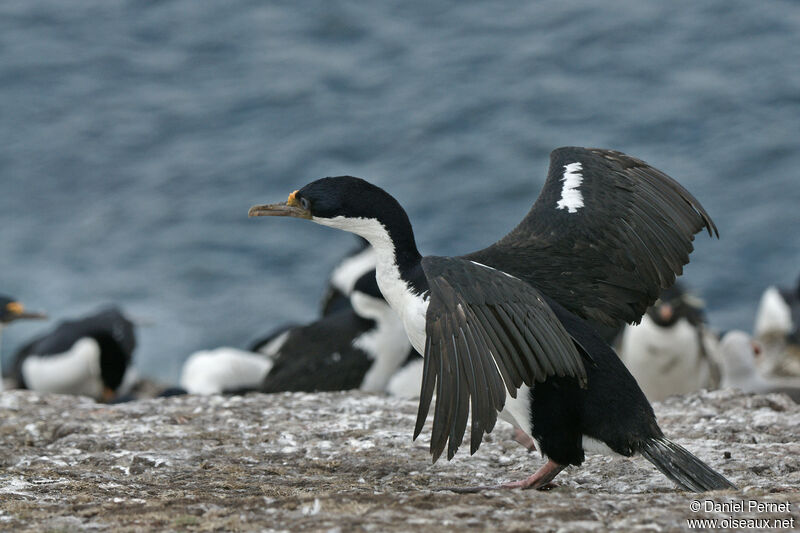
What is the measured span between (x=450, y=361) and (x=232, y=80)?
16.1 m

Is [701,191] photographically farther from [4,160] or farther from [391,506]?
[391,506]

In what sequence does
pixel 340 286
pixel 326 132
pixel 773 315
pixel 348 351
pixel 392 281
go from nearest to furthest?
pixel 392 281 → pixel 348 351 → pixel 340 286 → pixel 773 315 → pixel 326 132

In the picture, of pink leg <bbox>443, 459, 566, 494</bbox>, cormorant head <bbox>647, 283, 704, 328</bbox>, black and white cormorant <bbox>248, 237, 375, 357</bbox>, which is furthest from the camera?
black and white cormorant <bbox>248, 237, 375, 357</bbox>

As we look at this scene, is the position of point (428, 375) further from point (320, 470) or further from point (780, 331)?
point (780, 331)

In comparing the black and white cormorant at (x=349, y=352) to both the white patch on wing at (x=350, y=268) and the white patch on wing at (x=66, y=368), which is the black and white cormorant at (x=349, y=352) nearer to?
the white patch on wing at (x=350, y=268)

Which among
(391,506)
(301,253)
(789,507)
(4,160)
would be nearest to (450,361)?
(391,506)

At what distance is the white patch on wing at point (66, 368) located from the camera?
470 inches

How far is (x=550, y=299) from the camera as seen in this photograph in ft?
15.5

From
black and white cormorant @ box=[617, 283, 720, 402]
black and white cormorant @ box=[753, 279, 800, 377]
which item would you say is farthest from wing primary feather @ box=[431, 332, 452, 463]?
black and white cormorant @ box=[753, 279, 800, 377]

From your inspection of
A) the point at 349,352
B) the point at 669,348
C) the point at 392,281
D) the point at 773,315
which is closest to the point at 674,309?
the point at 669,348

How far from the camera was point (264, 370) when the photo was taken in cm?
1129

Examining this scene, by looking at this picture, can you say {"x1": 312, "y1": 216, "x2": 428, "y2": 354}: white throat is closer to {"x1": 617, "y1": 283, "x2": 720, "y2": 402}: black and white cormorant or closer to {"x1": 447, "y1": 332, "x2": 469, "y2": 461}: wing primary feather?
{"x1": 447, "y1": 332, "x2": 469, "y2": 461}: wing primary feather

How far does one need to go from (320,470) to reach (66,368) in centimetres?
754

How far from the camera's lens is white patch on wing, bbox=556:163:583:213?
510cm
